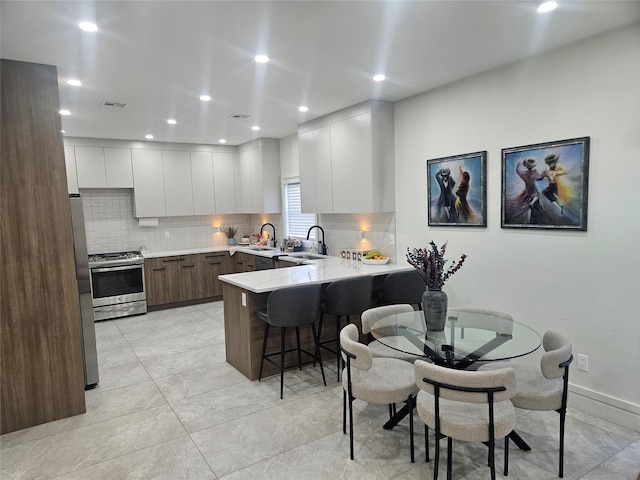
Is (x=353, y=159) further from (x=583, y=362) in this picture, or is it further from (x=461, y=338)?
(x=583, y=362)

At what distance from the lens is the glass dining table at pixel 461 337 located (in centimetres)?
231

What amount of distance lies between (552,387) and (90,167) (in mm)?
6459

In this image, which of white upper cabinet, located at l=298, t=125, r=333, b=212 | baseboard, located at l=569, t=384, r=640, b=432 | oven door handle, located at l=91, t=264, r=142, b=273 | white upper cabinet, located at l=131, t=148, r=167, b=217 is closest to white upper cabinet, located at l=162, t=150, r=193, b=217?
white upper cabinet, located at l=131, t=148, r=167, b=217

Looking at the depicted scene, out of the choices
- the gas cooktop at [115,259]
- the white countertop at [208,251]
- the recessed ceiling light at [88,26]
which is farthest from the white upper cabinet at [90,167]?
the recessed ceiling light at [88,26]

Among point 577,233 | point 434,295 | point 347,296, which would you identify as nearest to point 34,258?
point 347,296

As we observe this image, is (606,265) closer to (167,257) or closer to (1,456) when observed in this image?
(1,456)

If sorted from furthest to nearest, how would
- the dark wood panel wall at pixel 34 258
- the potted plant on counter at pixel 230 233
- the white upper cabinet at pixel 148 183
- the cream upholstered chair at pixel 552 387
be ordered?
the potted plant on counter at pixel 230 233, the white upper cabinet at pixel 148 183, the dark wood panel wall at pixel 34 258, the cream upholstered chair at pixel 552 387

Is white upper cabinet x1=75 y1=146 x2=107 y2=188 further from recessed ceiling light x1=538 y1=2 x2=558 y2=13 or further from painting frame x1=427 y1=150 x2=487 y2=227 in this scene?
recessed ceiling light x1=538 y1=2 x2=558 y2=13

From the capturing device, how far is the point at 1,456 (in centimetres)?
269

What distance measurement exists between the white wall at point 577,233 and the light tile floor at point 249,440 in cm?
57

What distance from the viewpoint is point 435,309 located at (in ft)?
8.64

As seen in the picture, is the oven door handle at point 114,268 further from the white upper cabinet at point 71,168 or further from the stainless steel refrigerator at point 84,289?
the stainless steel refrigerator at point 84,289

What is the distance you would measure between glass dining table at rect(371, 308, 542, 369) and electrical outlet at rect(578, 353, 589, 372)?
0.74m

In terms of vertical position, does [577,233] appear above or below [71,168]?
below
